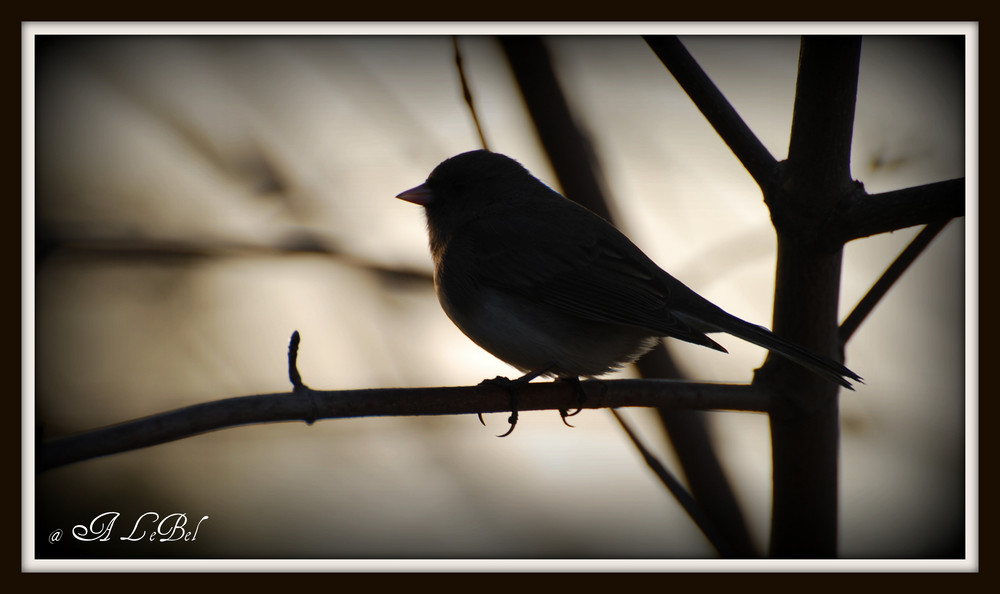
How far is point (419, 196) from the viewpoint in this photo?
303 centimetres

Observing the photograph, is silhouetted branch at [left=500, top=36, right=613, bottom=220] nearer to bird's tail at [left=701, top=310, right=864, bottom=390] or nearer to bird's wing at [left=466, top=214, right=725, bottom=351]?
bird's wing at [left=466, top=214, right=725, bottom=351]

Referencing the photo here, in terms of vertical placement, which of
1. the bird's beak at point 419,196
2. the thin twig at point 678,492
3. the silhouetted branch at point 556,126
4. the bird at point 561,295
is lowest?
the thin twig at point 678,492

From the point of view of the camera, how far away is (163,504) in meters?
2.45

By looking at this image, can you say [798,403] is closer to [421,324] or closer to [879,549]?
[879,549]

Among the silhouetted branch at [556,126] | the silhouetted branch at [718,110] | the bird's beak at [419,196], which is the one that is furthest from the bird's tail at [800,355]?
the bird's beak at [419,196]

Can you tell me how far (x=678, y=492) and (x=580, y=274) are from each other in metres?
0.78

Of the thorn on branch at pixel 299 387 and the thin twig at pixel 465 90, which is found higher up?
the thin twig at pixel 465 90

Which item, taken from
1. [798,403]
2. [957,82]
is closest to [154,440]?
[798,403]

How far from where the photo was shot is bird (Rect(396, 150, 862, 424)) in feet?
8.03

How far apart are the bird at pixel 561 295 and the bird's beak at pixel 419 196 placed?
0.63 ft

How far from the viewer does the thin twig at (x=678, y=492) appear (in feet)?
7.61

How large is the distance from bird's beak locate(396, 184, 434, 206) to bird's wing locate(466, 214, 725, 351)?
0.31m

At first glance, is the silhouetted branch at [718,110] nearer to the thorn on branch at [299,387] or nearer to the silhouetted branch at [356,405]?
the silhouetted branch at [356,405]

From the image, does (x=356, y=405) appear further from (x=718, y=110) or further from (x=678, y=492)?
(x=718, y=110)
